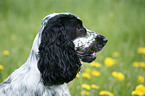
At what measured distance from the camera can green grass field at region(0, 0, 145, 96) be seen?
3.53 m

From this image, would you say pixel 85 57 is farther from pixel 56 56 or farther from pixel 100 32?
pixel 100 32

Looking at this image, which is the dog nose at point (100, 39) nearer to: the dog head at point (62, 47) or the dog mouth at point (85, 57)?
the dog head at point (62, 47)

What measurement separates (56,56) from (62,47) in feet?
0.47

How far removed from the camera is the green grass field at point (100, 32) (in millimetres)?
3530

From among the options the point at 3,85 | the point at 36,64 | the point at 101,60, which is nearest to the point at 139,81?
the point at 101,60

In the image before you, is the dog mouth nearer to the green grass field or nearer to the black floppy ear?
the black floppy ear

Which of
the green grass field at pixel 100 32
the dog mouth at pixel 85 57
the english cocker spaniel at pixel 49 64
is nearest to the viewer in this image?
the english cocker spaniel at pixel 49 64

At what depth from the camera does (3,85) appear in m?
2.37

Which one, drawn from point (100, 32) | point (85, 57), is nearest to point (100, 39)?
point (85, 57)

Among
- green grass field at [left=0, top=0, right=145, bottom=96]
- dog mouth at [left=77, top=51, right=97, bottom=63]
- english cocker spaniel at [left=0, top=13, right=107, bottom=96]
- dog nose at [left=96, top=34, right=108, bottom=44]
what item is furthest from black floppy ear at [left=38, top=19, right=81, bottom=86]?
green grass field at [left=0, top=0, right=145, bottom=96]

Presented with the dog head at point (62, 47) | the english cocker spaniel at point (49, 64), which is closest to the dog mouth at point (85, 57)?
the dog head at point (62, 47)

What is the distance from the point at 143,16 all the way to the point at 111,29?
1.33 meters

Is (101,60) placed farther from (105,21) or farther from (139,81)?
(105,21)

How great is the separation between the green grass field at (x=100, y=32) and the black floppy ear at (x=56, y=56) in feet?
2.86
